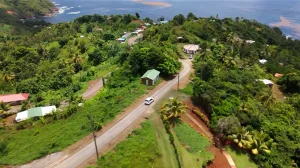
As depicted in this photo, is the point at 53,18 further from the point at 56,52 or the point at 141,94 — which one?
the point at 141,94

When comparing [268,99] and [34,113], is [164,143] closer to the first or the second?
[268,99]

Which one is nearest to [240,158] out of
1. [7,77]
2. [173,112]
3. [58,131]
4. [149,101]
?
[173,112]

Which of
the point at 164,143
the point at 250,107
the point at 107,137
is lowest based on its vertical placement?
the point at 164,143

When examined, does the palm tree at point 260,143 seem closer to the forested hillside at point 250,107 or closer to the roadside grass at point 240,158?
the forested hillside at point 250,107

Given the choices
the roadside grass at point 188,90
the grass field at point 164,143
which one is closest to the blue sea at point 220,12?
the roadside grass at point 188,90

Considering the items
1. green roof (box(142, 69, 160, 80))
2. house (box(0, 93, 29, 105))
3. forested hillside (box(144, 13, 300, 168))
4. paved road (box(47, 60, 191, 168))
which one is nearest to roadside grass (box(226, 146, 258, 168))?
forested hillside (box(144, 13, 300, 168))
